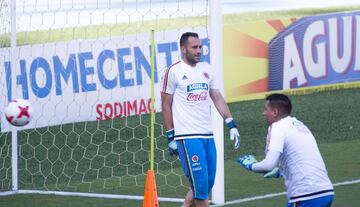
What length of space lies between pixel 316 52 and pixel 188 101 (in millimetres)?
10035

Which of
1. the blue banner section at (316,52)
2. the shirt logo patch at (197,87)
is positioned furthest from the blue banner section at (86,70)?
the shirt logo patch at (197,87)

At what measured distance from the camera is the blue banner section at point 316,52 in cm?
1989

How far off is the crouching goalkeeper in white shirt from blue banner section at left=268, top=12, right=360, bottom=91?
11.3 meters

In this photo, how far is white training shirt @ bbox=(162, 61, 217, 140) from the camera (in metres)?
10.5

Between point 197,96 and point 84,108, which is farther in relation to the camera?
point 84,108

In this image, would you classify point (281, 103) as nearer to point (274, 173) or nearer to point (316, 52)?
point (274, 173)

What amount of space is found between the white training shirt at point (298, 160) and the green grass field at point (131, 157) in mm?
3340

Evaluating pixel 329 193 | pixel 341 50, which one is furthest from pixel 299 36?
pixel 329 193

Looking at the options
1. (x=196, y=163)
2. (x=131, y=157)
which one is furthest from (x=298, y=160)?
(x=131, y=157)

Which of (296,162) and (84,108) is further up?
(84,108)

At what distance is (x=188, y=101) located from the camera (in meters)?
10.5

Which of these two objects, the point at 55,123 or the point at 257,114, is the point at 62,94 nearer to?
the point at 55,123

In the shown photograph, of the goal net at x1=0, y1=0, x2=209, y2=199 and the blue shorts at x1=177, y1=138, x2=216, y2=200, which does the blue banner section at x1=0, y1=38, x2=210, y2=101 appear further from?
the blue shorts at x1=177, y1=138, x2=216, y2=200

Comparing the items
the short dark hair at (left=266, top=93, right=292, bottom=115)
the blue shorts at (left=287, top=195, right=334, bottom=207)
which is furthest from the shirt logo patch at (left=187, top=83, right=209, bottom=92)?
the blue shorts at (left=287, top=195, right=334, bottom=207)
